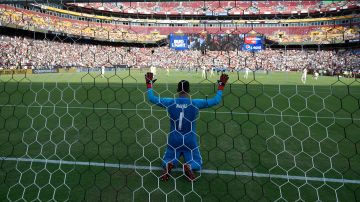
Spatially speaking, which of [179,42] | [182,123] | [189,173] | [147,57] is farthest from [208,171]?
[179,42]

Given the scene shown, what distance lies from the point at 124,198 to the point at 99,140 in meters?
2.87

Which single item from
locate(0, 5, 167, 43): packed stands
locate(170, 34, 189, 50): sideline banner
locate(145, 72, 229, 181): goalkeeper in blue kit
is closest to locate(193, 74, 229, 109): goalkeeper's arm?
locate(145, 72, 229, 181): goalkeeper in blue kit

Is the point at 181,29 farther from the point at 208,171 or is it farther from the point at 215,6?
the point at 208,171

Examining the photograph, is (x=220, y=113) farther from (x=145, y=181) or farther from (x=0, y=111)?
(x=0, y=111)

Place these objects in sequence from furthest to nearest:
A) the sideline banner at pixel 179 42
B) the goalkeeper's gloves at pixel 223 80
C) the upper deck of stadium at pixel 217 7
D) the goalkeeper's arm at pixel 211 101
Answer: the sideline banner at pixel 179 42 < the goalkeeper's arm at pixel 211 101 < the goalkeeper's gloves at pixel 223 80 < the upper deck of stadium at pixel 217 7

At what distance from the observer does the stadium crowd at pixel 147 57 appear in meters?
31.1

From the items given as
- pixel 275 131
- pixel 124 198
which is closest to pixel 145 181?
pixel 124 198

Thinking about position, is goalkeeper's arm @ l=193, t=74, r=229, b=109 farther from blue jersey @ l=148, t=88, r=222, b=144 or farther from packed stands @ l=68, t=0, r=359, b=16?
packed stands @ l=68, t=0, r=359, b=16

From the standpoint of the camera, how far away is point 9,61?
1117 inches

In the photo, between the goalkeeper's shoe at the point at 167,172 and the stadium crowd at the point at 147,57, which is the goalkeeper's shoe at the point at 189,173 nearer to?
the goalkeeper's shoe at the point at 167,172

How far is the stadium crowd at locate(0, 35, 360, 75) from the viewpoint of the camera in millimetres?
31147

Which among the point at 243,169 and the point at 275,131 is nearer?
the point at 243,169

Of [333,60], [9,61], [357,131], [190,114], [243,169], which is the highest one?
[190,114]

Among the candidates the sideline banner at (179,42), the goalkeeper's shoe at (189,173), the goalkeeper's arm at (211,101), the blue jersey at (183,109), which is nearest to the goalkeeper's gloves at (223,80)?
the goalkeeper's arm at (211,101)
